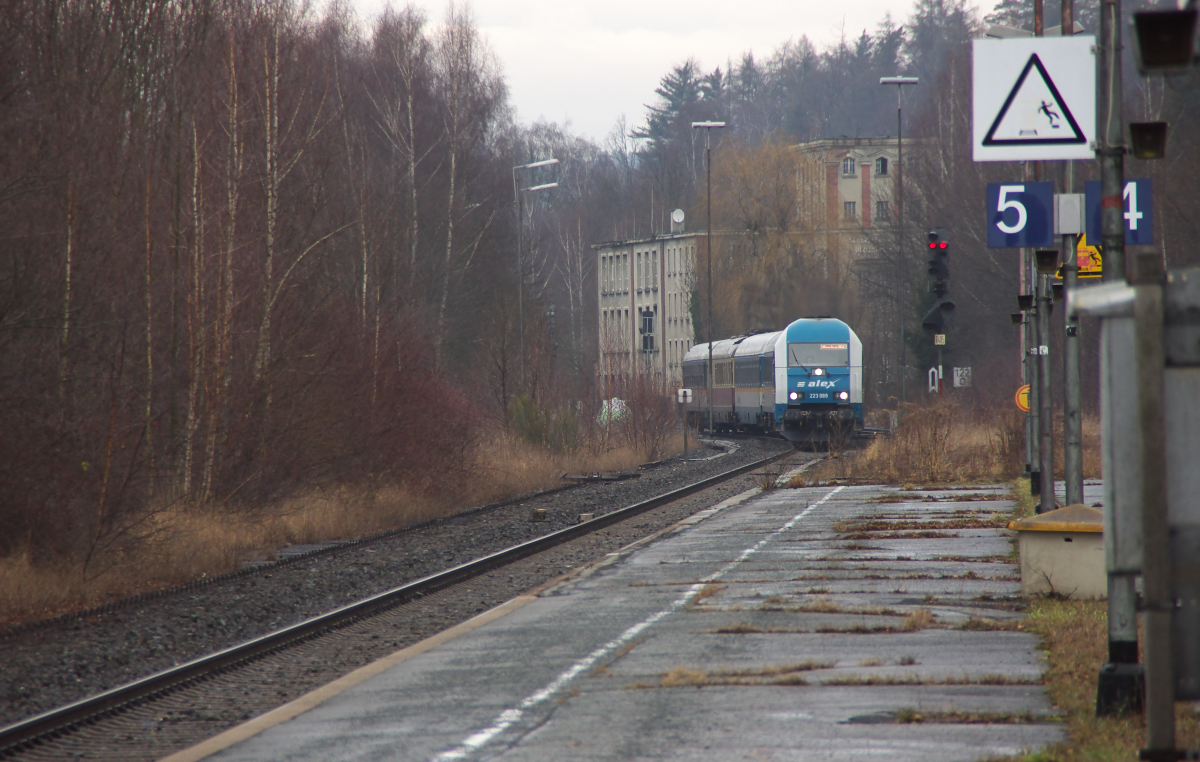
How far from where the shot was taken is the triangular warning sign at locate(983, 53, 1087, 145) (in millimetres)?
9164

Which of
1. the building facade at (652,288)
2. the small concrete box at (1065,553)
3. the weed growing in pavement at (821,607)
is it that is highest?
the building facade at (652,288)

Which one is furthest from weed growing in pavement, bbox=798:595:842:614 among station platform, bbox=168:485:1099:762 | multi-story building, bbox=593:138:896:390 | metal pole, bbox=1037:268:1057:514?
multi-story building, bbox=593:138:896:390

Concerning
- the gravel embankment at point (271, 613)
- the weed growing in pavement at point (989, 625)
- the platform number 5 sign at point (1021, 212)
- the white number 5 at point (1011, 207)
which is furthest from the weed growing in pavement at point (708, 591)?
the white number 5 at point (1011, 207)

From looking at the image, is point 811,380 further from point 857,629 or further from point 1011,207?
point 857,629

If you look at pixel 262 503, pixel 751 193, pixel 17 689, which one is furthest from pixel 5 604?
pixel 751 193

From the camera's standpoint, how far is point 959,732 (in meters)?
6.64

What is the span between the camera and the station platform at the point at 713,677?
22.0 ft

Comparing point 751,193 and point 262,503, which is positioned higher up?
point 751,193

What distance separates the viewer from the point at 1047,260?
13.3 meters

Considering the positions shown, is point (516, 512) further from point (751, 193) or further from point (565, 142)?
point (565, 142)

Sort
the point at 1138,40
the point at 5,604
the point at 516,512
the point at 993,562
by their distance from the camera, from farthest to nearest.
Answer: the point at 516,512 < the point at 993,562 < the point at 5,604 < the point at 1138,40

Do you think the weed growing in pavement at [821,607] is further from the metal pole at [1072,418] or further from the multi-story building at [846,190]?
the multi-story building at [846,190]

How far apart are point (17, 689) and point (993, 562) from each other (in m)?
9.12

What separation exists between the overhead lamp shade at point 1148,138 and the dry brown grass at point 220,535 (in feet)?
33.6
